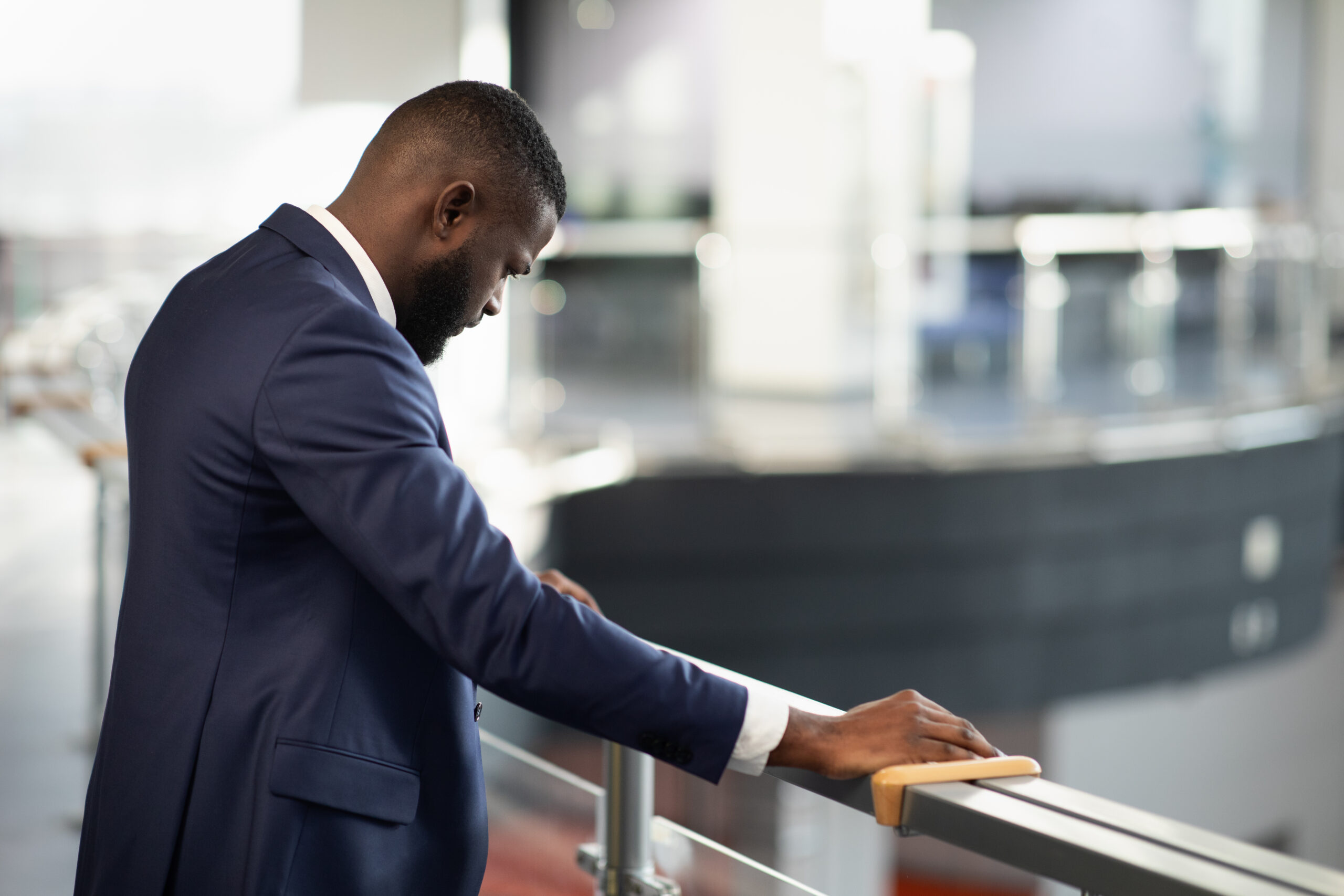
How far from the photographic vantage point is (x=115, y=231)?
5570mm

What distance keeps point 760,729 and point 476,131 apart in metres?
0.53

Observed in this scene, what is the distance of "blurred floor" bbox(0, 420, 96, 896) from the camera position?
7.72ft

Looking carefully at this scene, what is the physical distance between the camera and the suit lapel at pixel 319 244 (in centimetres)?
108

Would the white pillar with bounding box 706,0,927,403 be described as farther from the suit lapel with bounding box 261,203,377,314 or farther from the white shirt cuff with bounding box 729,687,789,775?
the white shirt cuff with bounding box 729,687,789,775

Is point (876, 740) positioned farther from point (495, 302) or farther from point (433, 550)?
point (495, 302)

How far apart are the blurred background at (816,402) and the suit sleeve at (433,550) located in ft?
6.43

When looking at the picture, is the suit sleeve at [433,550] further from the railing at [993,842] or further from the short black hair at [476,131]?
the short black hair at [476,131]

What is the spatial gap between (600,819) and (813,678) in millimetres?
3686

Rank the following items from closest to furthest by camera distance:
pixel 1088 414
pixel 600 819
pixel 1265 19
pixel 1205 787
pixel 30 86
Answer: pixel 600 819 < pixel 30 86 < pixel 1088 414 < pixel 1205 787 < pixel 1265 19

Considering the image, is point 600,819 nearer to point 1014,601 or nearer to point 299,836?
point 299,836

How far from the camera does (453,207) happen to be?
3.65 feet

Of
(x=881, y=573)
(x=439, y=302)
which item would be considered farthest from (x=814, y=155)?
(x=439, y=302)

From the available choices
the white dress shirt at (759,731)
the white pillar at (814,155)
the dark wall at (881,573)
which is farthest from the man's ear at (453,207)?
the white pillar at (814,155)

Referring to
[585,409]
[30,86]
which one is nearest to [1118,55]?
[585,409]
